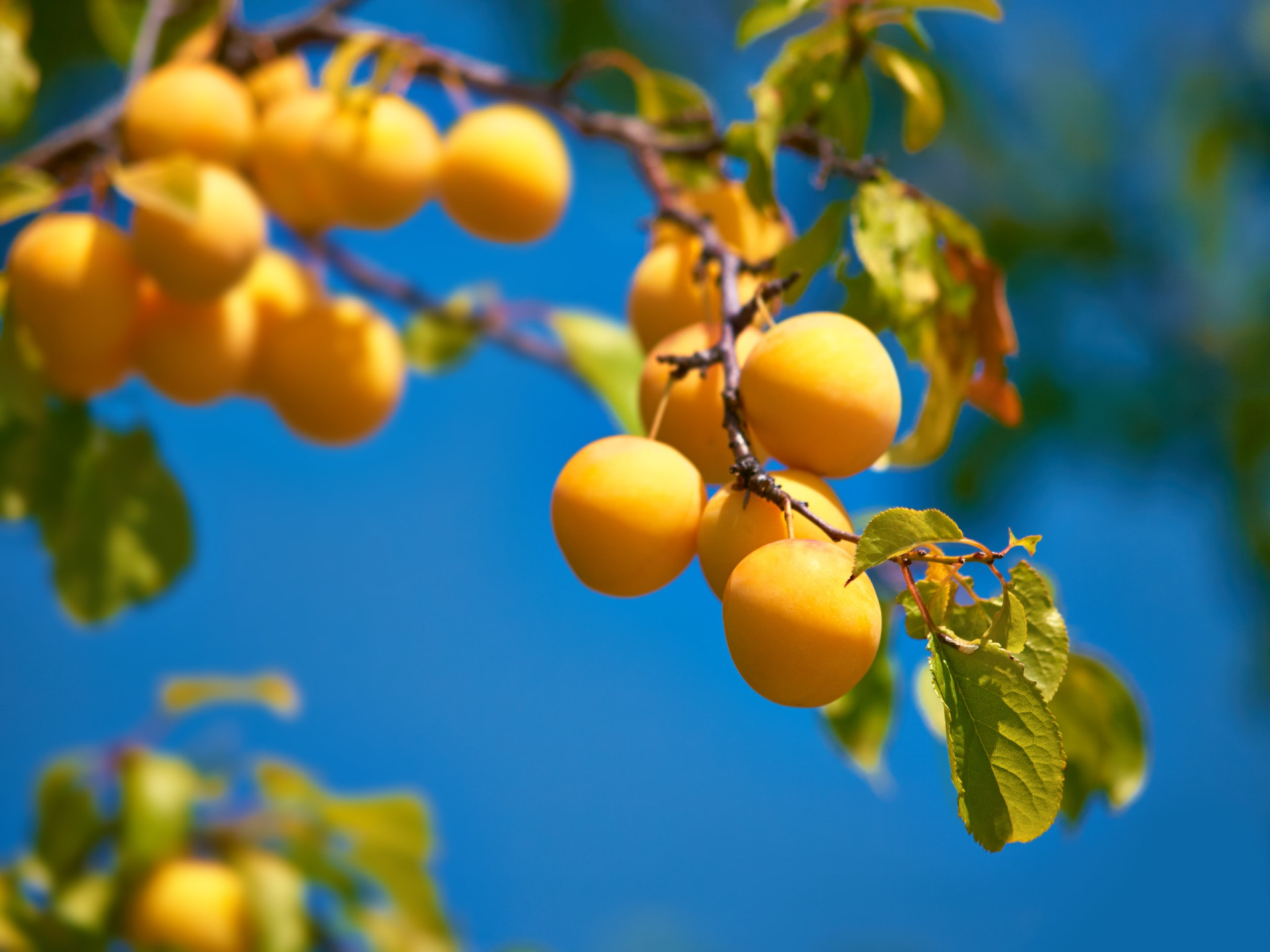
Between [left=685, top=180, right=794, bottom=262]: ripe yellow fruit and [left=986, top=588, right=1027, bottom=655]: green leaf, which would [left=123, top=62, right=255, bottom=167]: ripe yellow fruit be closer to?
[left=685, top=180, right=794, bottom=262]: ripe yellow fruit

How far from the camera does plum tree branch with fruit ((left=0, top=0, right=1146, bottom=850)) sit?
328 mm


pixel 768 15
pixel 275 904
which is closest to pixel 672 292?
pixel 768 15

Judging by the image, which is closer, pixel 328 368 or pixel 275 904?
pixel 328 368

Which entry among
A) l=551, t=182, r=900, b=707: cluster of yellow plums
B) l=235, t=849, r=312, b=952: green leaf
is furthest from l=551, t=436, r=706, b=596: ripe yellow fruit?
l=235, t=849, r=312, b=952: green leaf

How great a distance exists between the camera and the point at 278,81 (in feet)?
2.50

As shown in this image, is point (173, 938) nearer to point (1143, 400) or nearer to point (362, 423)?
point (362, 423)

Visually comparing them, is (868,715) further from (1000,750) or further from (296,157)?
(296,157)

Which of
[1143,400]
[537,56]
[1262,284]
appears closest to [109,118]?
[537,56]

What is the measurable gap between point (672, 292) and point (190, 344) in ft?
1.19

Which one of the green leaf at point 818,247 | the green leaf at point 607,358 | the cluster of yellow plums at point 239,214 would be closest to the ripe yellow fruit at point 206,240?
the cluster of yellow plums at point 239,214

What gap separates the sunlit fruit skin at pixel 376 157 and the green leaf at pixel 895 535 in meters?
0.47

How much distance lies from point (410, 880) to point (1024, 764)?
2.48ft

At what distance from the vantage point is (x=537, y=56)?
4.97 feet

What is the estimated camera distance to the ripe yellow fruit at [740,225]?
0.62m
